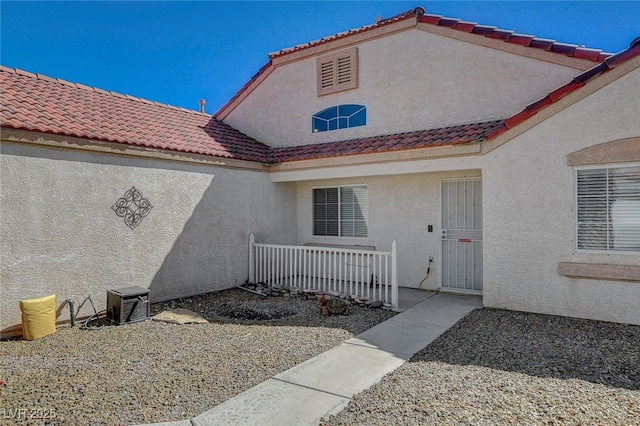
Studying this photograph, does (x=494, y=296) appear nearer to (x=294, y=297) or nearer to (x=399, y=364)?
(x=399, y=364)

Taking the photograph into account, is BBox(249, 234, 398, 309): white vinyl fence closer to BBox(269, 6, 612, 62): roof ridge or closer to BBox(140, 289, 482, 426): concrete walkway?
BBox(140, 289, 482, 426): concrete walkway

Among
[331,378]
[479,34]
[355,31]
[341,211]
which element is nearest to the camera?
[331,378]

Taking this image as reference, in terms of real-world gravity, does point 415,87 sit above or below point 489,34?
below

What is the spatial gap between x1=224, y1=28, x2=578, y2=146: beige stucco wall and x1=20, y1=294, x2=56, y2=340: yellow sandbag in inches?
337

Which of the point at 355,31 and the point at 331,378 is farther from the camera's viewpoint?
the point at 355,31

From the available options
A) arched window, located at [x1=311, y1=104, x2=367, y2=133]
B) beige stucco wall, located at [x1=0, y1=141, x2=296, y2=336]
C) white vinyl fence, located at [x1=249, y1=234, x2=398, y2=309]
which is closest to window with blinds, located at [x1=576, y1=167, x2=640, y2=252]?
white vinyl fence, located at [x1=249, y1=234, x2=398, y2=309]

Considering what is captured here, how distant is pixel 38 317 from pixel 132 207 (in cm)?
289

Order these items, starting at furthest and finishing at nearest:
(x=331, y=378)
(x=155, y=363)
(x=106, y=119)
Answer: (x=106, y=119)
(x=155, y=363)
(x=331, y=378)

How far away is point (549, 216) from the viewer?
7746 millimetres

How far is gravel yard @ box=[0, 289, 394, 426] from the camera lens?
4.35m

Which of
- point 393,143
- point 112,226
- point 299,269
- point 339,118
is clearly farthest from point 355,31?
point 112,226

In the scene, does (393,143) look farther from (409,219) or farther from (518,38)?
(518,38)

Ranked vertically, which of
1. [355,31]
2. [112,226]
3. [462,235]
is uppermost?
[355,31]

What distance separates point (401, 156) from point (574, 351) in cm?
560
